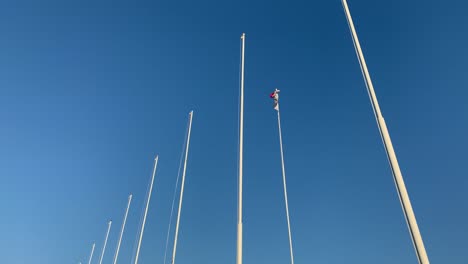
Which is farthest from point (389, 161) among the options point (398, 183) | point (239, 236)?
point (239, 236)

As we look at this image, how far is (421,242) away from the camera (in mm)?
7488

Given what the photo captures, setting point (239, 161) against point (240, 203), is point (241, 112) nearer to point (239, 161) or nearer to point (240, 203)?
point (239, 161)

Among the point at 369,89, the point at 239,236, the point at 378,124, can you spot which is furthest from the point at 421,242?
the point at 239,236

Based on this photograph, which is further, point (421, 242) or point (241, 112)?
point (241, 112)

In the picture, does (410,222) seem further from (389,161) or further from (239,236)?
(239,236)

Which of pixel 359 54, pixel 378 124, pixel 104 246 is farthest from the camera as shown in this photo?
pixel 104 246

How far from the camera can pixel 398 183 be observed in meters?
8.31

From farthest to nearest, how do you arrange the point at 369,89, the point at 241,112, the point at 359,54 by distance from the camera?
the point at 241,112 → the point at 359,54 → the point at 369,89

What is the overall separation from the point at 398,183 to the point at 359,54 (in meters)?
5.38

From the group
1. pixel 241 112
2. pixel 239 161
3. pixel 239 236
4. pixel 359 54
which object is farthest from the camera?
pixel 241 112

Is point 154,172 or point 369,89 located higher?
point 154,172

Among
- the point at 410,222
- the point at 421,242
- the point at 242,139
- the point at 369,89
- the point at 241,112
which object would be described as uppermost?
the point at 241,112

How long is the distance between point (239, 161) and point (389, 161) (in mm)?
9065

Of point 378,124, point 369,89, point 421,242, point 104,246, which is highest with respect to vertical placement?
point 104,246
